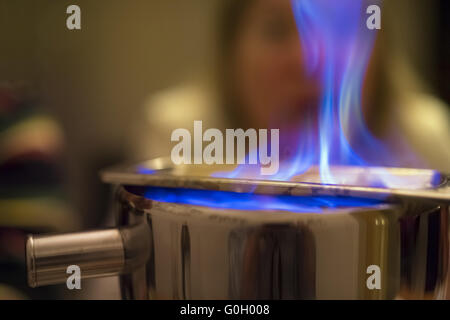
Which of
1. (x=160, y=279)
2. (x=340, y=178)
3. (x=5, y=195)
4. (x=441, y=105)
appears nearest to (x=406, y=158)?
(x=441, y=105)

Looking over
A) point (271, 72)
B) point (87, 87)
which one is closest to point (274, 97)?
point (271, 72)

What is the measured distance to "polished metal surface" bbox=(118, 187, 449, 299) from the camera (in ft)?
0.87

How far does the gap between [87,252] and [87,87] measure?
26 cm

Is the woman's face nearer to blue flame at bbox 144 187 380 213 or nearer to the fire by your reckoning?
the fire

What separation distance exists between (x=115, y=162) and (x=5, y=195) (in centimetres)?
12

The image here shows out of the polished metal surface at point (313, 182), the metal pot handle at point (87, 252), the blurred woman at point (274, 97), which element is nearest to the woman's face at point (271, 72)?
the blurred woman at point (274, 97)

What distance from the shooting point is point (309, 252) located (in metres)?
0.26

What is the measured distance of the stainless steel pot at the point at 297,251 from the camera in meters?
0.26

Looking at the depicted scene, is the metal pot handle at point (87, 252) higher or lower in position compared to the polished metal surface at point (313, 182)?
lower

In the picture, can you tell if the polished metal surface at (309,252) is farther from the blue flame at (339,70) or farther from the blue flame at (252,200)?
the blue flame at (339,70)

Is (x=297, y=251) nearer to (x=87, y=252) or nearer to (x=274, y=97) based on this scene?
(x=87, y=252)

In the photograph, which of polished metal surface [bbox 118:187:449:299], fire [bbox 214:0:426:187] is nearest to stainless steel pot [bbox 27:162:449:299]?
polished metal surface [bbox 118:187:449:299]
